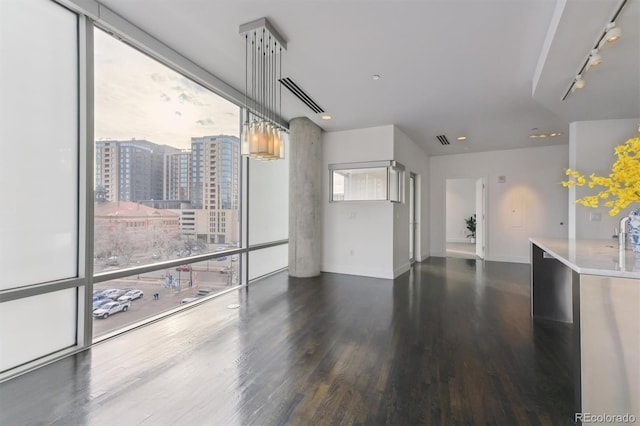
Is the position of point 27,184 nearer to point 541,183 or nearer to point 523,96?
point 523,96

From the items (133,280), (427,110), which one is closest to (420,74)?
(427,110)

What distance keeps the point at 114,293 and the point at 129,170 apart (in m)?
1.27

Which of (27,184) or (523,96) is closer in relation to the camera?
(27,184)

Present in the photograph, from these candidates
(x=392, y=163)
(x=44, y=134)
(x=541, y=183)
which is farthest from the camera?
(x=541, y=183)

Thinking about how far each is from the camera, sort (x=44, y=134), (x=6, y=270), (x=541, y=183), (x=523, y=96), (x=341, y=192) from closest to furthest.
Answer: (x=6, y=270) → (x=44, y=134) → (x=523, y=96) → (x=341, y=192) → (x=541, y=183)

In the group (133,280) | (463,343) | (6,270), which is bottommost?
(463,343)

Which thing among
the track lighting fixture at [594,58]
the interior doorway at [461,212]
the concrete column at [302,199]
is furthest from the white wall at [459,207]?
the track lighting fixture at [594,58]

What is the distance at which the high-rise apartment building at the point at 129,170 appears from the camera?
278 centimetres

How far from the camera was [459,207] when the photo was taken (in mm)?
11414

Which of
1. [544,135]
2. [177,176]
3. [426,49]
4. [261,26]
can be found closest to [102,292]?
[177,176]

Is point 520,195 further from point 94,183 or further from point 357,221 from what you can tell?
point 94,183

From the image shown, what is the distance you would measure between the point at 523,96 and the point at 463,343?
12.0 ft

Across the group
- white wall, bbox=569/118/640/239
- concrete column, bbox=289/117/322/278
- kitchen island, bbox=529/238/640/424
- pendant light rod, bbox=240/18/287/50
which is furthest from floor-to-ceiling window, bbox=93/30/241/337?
white wall, bbox=569/118/640/239

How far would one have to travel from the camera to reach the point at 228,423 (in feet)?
5.57
